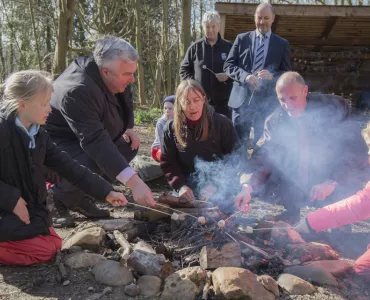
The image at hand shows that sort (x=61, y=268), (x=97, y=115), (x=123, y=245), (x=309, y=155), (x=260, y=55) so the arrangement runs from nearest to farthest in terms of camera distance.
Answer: (x=61, y=268), (x=123, y=245), (x=97, y=115), (x=309, y=155), (x=260, y=55)

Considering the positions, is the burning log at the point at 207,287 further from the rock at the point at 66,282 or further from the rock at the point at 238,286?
A: the rock at the point at 66,282

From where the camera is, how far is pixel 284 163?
3.97 metres

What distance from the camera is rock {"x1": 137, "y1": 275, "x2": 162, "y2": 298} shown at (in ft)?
7.95

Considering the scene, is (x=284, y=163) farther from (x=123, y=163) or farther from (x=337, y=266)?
(x=123, y=163)

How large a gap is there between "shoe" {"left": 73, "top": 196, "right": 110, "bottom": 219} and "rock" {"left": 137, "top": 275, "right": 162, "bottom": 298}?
1.51 metres

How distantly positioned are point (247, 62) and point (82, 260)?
10.7ft

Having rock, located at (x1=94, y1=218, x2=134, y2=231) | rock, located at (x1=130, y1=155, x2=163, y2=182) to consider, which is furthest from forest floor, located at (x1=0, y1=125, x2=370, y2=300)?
rock, located at (x1=130, y1=155, x2=163, y2=182)

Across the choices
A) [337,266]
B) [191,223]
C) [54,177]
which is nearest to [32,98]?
[54,177]

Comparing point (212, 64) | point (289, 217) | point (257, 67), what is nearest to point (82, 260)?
point (289, 217)

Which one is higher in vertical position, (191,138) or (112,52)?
(112,52)

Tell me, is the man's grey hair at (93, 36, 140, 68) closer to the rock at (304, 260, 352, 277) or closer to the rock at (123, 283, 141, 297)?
the rock at (123, 283, 141, 297)

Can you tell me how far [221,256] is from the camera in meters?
2.73

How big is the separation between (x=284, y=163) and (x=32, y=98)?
96.5 inches

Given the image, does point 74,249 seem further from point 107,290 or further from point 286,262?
point 286,262
